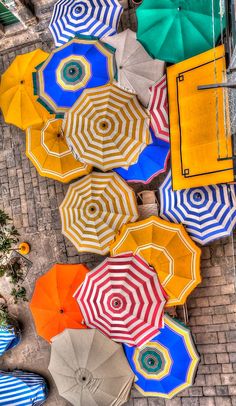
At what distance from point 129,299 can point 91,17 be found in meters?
6.16

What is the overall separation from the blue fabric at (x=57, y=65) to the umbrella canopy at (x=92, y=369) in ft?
16.3

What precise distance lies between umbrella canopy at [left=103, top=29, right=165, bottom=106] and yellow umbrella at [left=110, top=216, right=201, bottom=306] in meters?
2.89

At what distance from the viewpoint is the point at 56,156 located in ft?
28.2

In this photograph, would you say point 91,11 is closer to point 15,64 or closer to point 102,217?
point 15,64

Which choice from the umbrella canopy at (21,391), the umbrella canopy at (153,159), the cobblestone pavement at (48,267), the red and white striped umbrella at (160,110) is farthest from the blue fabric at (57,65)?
the umbrella canopy at (21,391)

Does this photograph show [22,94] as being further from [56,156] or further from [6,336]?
[6,336]

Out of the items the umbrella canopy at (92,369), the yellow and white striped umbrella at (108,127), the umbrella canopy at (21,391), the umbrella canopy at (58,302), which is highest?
the yellow and white striped umbrella at (108,127)

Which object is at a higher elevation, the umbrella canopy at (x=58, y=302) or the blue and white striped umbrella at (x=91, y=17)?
the blue and white striped umbrella at (x=91, y=17)

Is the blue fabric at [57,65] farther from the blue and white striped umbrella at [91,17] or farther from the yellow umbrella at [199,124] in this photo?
the yellow umbrella at [199,124]

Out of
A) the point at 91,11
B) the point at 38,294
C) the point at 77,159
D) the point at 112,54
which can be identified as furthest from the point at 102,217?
the point at 91,11

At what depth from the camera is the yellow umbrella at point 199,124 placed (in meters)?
6.43

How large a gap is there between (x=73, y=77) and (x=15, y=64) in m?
1.78

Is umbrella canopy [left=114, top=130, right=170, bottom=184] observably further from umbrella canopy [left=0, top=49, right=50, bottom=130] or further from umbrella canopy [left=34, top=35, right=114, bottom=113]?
umbrella canopy [left=0, top=49, right=50, bottom=130]

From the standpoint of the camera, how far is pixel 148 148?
318 inches
